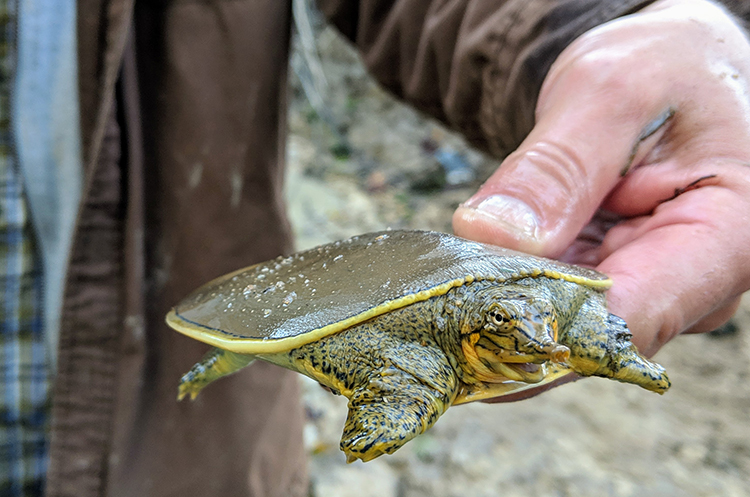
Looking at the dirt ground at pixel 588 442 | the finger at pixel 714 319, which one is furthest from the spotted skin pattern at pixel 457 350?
the dirt ground at pixel 588 442

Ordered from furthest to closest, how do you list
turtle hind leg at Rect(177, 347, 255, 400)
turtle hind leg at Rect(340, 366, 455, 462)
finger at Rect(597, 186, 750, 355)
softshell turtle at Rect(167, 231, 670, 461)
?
1. turtle hind leg at Rect(177, 347, 255, 400)
2. finger at Rect(597, 186, 750, 355)
3. softshell turtle at Rect(167, 231, 670, 461)
4. turtle hind leg at Rect(340, 366, 455, 462)

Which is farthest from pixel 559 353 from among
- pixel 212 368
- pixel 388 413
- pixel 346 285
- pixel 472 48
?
pixel 472 48

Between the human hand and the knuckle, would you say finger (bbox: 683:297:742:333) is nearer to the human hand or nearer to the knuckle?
the human hand

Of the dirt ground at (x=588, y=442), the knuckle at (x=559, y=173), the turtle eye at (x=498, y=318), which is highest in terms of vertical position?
the knuckle at (x=559, y=173)

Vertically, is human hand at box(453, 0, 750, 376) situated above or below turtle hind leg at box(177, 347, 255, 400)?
above

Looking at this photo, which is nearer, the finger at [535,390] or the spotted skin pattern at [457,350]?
the spotted skin pattern at [457,350]

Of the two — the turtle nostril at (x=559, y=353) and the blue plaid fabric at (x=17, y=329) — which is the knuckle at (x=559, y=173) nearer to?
the turtle nostril at (x=559, y=353)

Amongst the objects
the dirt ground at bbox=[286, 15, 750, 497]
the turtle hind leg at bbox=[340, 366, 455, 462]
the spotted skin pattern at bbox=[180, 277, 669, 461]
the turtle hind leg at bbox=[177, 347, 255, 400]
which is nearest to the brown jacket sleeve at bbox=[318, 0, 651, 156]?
the spotted skin pattern at bbox=[180, 277, 669, 461]
